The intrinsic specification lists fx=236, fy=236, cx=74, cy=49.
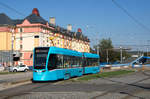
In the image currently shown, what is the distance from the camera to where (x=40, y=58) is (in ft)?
64.1

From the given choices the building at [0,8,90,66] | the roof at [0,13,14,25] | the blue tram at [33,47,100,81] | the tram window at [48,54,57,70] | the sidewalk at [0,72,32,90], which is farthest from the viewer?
the roof at [0,13,14,25]

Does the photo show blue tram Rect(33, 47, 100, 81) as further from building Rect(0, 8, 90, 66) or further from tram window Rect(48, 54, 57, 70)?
building Rect(0, 8, 90, 66)

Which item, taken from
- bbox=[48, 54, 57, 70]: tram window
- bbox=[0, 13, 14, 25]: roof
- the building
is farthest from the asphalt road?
bbox=[0, 13, 14, 25]: roof

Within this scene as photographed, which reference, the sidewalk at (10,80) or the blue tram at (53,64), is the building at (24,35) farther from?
the blue tram at (53,64)

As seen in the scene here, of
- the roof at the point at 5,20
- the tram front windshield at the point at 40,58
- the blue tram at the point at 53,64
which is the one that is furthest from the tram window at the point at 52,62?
the roof at the point at 5,20

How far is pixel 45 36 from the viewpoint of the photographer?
65.4 m

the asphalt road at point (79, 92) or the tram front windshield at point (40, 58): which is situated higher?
the tram front windshield at point (40, 58)

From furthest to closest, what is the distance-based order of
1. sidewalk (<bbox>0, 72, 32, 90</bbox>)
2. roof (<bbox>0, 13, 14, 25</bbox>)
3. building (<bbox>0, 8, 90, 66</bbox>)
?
roof (<bbox>0, 13, 14, 25</bbox>) < building (<bbox>0, 8, 90, 66</bbox>) < sidewalk (<bbox>0, 72, 32, 90</bbox>)

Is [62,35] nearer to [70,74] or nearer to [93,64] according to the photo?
[93,64]

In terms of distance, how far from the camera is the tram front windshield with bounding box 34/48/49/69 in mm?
19328

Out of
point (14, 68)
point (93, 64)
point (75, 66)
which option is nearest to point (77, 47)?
point (14, 68)

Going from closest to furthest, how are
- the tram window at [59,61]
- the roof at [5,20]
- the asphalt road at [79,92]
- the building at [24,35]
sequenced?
the asphalt road at [79,92] → the tram window at [59,61] → the building at [24,35] → the roof at [5,20]

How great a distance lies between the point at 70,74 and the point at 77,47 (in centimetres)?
6371

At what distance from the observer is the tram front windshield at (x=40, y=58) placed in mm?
19328
